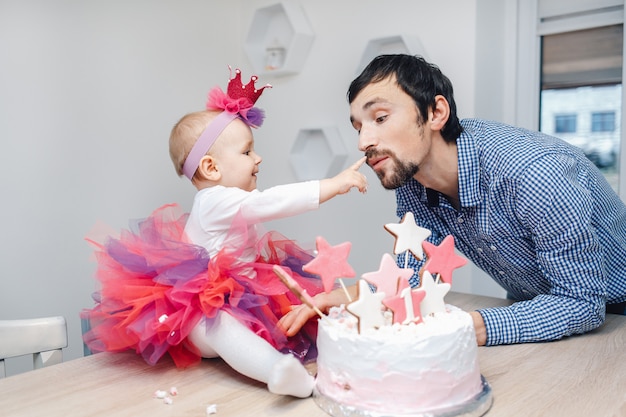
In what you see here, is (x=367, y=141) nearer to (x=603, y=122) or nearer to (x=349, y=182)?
(x=349, y=182)

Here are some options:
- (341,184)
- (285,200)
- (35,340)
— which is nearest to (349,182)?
(341,184)

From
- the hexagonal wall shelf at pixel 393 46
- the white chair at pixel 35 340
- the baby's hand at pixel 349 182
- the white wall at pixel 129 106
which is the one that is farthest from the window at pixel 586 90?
the white chair at pixel 35 340

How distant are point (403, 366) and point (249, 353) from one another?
29 centimetres

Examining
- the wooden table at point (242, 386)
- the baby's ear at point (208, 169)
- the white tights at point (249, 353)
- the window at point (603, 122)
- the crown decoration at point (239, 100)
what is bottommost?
the wooden table at point (242, 386)

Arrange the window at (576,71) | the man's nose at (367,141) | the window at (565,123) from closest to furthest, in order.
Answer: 1. the man's nose at (367,141)
2. the window at (576,71)
3. the window at (565,123)

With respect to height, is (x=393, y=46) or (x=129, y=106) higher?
(x=393, y=46)

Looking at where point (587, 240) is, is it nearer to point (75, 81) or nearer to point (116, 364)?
point (116, 364)

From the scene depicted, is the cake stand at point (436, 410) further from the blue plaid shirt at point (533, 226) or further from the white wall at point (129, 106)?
the white wall at point (129, 106)

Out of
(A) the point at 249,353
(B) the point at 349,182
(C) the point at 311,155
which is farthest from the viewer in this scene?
(C) the point at 311,155

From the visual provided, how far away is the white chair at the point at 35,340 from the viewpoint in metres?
1.28

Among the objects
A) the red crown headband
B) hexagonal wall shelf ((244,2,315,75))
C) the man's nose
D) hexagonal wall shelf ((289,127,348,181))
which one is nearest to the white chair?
the red crown headband

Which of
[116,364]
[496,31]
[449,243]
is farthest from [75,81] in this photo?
[449,243]

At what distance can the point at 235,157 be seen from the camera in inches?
57.1

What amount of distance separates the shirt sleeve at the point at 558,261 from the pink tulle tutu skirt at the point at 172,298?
17.2 inches
